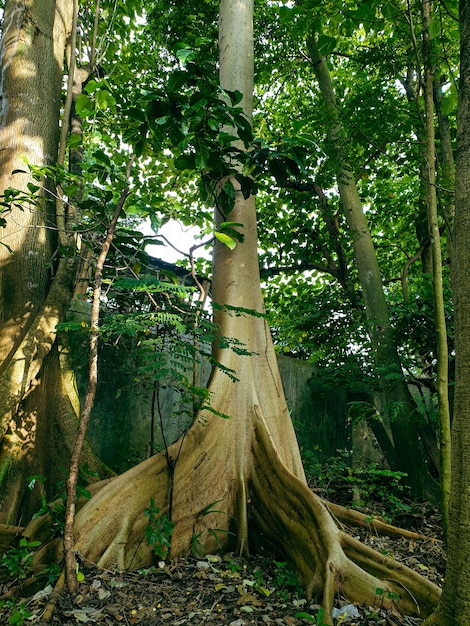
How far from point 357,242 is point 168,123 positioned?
142 inches

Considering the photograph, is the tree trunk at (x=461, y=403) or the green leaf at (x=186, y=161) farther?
the green leaf at (x=186, y=161)

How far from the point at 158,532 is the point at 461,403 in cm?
200

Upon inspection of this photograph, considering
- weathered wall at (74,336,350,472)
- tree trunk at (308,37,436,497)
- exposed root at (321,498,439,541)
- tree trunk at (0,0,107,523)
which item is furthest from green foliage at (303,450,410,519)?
tree trunk at (0,0,107,523)

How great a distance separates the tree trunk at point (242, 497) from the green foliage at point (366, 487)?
1.00 meters

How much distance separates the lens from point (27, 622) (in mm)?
2145

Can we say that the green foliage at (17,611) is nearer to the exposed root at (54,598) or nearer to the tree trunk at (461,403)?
the exposed root at (54,598)

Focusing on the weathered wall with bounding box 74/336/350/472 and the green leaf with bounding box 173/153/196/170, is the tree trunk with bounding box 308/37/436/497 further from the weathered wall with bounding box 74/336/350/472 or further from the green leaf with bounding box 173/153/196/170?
the green leaf with bounding box 173/153/196/170

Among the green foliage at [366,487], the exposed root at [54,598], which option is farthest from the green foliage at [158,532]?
the green foliage at [366,487]

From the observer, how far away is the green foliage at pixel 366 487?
13.4 feet

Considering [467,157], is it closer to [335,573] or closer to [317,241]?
[335,573]

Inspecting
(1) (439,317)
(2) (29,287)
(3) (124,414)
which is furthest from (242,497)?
(2) (29,287)

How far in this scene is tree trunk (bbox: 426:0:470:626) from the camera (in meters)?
1.73

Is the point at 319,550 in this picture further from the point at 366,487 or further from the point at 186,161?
the point at 186,161

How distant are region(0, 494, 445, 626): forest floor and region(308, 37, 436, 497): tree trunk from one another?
5.26ft
